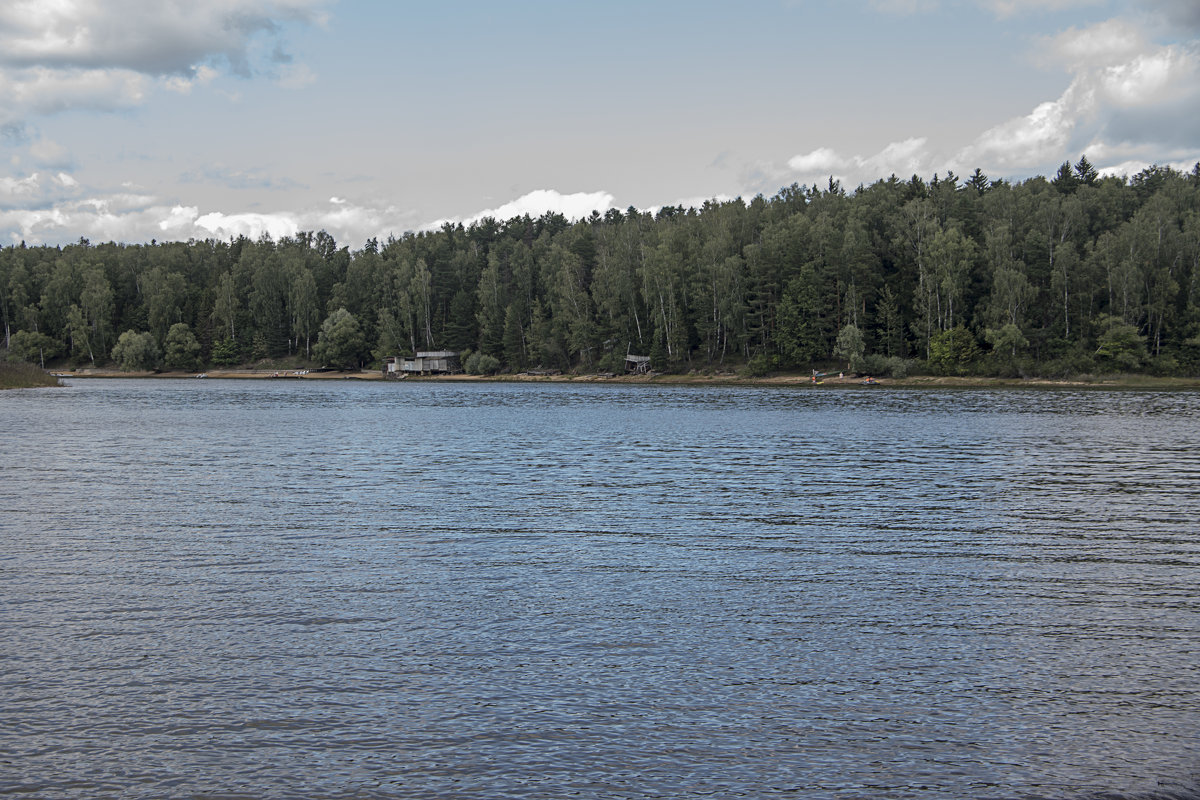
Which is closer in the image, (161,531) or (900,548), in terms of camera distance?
(900,548)

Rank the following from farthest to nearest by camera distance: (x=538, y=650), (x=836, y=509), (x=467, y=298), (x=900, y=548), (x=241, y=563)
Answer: (x=467, y=298) < (x=836, y=509) < (x=900, y=548) < (x=241, y=563) < (x=538, y=650)

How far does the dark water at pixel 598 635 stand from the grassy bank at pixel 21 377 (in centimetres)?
8392

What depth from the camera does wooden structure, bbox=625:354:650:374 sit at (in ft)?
461

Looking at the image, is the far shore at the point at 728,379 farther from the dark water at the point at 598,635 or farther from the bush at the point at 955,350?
the dark water at the point at 598,635

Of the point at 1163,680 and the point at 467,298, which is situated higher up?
the point at 467,298

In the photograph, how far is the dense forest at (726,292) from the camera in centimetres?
11294

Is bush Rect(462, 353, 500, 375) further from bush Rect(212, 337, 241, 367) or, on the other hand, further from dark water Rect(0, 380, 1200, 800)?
dark water Rect(0, 380, 1200, 800)

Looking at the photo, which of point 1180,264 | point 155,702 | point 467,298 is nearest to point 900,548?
point 155,702

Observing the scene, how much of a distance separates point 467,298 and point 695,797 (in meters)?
163

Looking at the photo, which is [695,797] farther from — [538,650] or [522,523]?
[522,523]

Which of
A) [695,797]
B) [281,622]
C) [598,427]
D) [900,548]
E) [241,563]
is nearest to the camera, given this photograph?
[695,797]

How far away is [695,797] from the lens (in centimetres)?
912

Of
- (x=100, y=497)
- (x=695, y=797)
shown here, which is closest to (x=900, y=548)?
(x=695, y=797)

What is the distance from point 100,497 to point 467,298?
14231 cm
